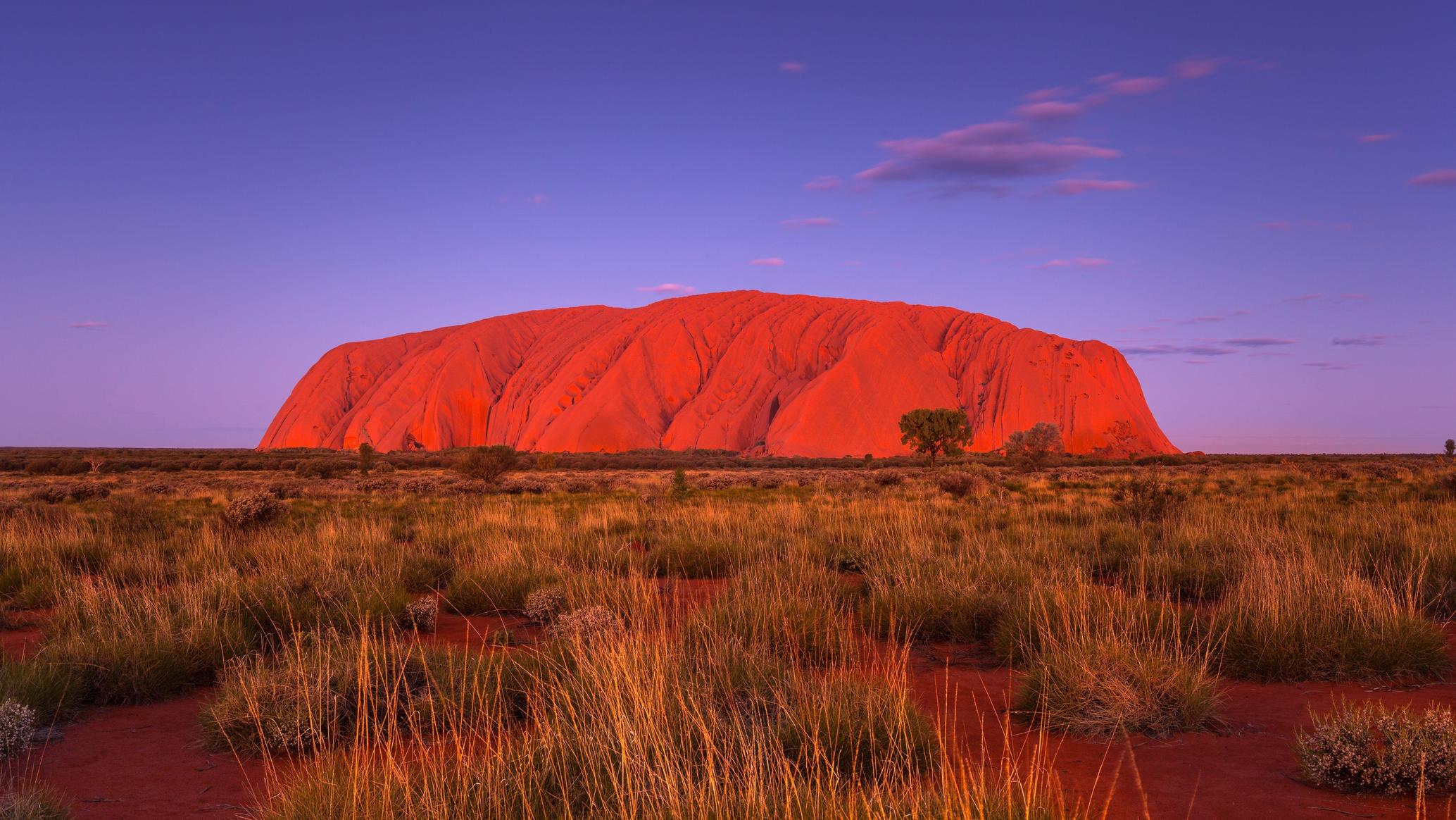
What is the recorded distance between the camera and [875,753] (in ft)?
12.1

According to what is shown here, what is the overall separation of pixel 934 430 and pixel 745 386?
133 feet

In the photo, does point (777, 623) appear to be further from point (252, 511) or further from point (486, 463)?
point (486, 463)

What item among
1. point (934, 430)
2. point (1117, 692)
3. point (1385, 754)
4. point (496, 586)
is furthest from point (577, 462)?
point (1385, 754)

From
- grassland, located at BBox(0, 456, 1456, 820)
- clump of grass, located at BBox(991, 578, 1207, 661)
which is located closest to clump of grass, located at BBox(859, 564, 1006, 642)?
grassland, located at BBox(0, 456, 1456, 820)

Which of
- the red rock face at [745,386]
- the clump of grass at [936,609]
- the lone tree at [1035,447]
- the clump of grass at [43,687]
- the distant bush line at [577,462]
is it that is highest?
the red rock face at [745,386]

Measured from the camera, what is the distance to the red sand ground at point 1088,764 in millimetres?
3416

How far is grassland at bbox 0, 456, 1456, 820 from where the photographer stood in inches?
125

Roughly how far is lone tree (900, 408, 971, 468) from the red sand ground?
39331 millimetres

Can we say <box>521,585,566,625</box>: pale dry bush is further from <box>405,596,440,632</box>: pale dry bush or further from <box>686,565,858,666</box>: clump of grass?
<box>686,565,858,666</box>: clump of grass

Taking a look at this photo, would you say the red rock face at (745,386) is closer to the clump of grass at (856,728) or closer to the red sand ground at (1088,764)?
the red sand ground at (1088,764)

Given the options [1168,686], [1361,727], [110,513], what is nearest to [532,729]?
[1168,686]

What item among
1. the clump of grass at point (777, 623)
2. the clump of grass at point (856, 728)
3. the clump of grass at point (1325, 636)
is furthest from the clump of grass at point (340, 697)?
the clump of grass at point (1325, 636)

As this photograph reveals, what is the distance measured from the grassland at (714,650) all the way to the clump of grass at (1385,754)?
0.42 feet

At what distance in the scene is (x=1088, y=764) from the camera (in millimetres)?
3902
